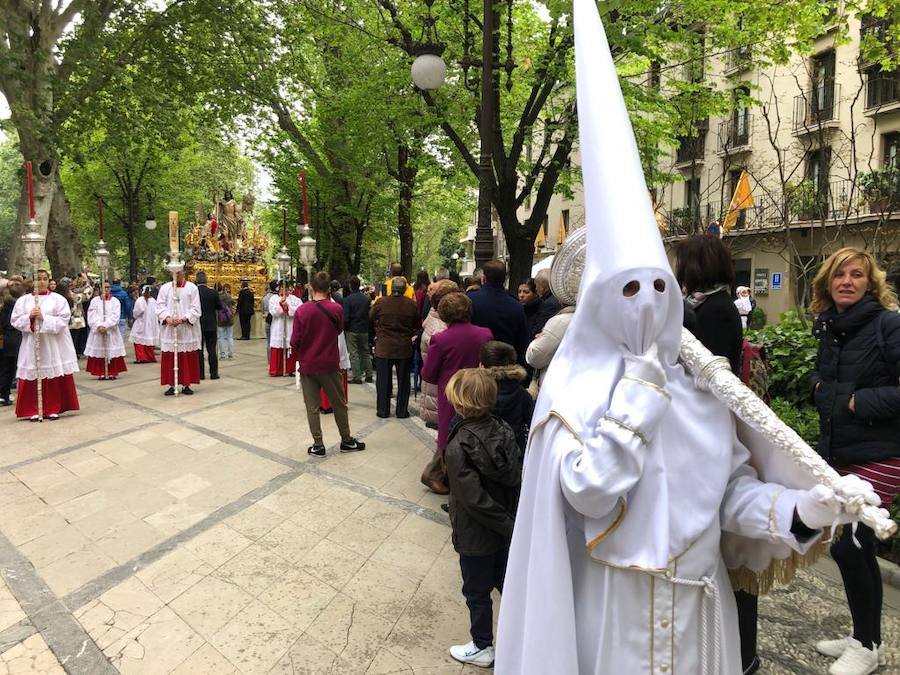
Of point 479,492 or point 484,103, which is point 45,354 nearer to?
point 484,103

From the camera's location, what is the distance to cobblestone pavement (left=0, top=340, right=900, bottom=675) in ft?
10.3

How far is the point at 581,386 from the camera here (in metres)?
1.61

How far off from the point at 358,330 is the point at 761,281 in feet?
62.8

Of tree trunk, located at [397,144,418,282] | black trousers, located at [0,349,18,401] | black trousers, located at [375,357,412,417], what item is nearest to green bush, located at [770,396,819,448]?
black trousers, located at [375,357,412,417]

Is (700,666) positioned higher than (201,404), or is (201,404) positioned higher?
(700,666)

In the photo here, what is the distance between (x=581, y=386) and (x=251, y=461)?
5477 mm

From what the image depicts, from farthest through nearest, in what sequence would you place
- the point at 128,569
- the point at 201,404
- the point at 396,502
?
1. the point at 201,404
2. the point at 396,502
3. the point at 128,569

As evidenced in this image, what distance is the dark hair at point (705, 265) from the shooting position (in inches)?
109

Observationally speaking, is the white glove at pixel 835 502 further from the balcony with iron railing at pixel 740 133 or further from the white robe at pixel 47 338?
the balcony with iron railing at pixel 740 133

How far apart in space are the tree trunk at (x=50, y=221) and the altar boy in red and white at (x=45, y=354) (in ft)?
25.3

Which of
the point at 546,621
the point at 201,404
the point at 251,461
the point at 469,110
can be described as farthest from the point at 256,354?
the point at 546,621

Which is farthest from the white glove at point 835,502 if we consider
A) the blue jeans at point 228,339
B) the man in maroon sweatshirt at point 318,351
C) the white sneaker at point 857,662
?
the blue jeans at point 228,339

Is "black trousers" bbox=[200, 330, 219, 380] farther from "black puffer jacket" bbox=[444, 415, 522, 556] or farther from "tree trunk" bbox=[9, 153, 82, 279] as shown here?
"black puffer jacket" bbox=[444, 415, 522, 556]

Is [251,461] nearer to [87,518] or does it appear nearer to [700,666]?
[87,518]
